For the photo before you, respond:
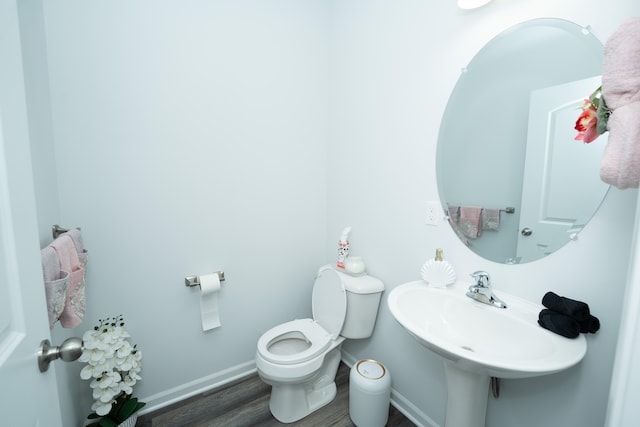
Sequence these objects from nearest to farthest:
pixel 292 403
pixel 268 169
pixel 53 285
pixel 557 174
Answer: pixel 53 285, pixel 557 174, pixel 292 403, pixel 268 169

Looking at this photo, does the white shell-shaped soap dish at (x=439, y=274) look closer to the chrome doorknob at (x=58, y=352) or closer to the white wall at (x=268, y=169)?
the white wall at (x=268, y=169)

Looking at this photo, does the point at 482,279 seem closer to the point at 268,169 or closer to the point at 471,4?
the point at 471,4

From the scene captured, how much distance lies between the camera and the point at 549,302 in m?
0.85

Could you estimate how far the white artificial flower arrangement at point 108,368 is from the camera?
1.12 meters

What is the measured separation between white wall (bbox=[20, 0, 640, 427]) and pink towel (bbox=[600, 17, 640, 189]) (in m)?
0.35

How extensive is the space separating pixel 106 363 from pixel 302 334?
0.97 meters

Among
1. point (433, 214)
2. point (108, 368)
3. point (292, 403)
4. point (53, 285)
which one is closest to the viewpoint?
point (53, 285)

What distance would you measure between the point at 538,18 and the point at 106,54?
5.95ft

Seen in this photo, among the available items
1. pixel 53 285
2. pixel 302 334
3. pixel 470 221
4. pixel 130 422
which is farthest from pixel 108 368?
pixel 470 221

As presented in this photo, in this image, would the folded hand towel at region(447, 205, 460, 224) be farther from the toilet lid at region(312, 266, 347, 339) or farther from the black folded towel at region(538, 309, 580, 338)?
the toilet lid at region(312, 266, 347, 339)

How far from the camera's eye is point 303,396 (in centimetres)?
145

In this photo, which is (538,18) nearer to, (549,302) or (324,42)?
(549,302)

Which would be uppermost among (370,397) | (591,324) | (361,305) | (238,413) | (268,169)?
(268,169)

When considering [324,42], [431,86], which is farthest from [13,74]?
[324,42]
